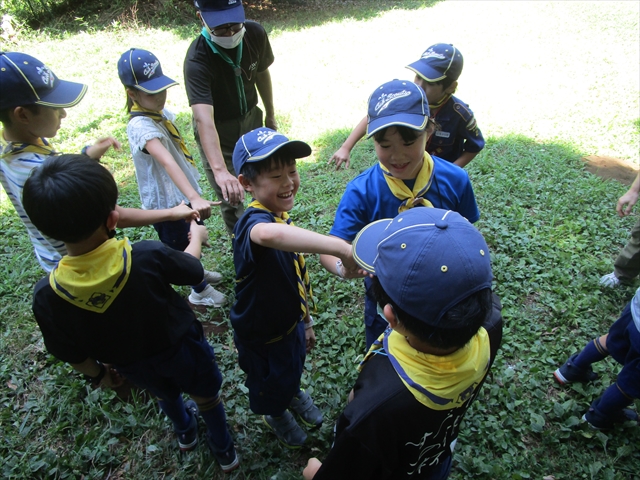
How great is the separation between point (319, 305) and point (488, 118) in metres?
5.31

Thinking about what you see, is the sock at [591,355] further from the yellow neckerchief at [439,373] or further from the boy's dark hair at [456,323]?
the boy's dark hair at [456,323]

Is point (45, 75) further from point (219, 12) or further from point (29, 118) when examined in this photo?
point (219, 12)

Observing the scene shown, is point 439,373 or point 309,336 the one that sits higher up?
point 439,373

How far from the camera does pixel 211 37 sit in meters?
2.81

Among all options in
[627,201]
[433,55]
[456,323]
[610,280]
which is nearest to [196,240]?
[456,323]

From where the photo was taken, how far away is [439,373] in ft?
3.61

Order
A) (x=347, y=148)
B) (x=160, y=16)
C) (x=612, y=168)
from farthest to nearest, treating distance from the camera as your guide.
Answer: (x=160, y=16) < (x=612, y=168) < (x=347, y=148)

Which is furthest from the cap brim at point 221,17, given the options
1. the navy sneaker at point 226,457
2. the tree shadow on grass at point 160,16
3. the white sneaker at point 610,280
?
the tree shadow on grass at point 160,16

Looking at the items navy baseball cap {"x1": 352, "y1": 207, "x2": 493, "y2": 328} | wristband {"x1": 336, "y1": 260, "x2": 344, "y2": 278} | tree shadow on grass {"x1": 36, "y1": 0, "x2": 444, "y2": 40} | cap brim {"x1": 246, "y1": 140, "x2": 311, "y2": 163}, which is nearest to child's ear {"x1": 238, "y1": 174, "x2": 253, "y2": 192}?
cap brim {"x1": 246, "y1": 140, "x2": 311, "y2": 163}

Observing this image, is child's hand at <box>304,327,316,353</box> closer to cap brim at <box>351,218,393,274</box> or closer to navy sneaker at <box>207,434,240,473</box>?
navy sneaker at <box>207,434,240,473</box>

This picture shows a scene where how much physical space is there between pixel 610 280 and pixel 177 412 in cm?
349

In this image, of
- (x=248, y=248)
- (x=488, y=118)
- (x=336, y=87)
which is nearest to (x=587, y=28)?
(x=488, y=118)

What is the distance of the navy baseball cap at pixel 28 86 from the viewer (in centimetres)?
189

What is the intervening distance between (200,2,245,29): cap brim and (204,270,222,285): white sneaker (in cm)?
196
